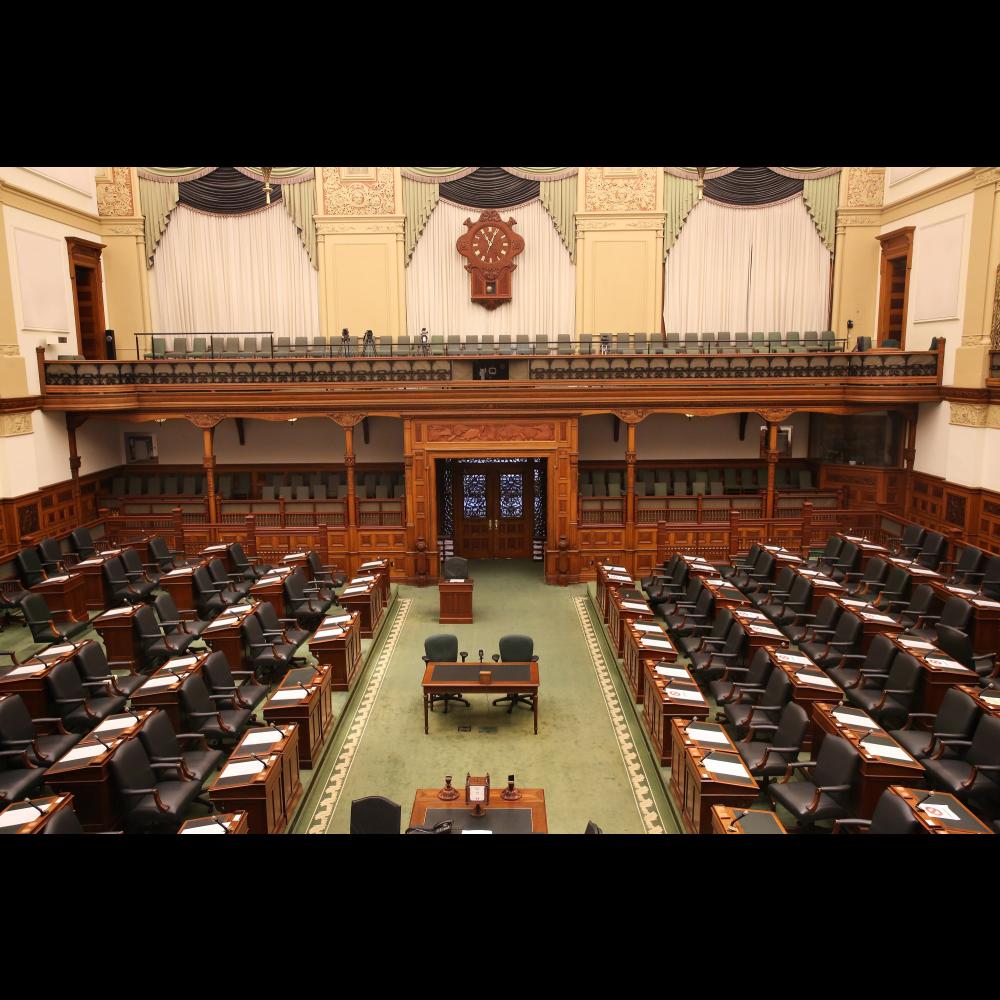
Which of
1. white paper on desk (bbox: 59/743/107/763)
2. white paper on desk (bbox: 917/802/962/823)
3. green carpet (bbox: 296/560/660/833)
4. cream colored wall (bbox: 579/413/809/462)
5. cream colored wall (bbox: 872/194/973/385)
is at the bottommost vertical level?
green carpet (bbox: 296/560/660/833)

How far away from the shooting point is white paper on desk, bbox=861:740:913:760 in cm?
660

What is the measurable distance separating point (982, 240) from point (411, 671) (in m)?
11.8

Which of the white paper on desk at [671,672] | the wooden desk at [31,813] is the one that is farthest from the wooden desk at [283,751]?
the white paper on desk at [671,672]

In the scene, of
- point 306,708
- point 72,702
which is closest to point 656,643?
point 306,708

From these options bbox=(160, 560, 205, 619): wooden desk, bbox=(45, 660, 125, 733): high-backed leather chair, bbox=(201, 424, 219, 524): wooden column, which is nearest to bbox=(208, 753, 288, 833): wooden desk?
bbox=(45, 660, 125, 733): high-backed leather chair

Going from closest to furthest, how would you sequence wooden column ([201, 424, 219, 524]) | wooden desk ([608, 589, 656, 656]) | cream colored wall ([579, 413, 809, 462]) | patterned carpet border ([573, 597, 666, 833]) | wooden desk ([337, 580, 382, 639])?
1. patterned carpet border ([573, 597, 666, 833])
2. wooden desk ([608, 589, 656, 656])
3. wooden desk ([337, 580, 382, 639])
4. wooden column ([201, 424, 219, 524])
5. cream colored wall ([579, 413, 809, 462])

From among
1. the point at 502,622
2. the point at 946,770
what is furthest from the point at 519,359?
the point at 946,770

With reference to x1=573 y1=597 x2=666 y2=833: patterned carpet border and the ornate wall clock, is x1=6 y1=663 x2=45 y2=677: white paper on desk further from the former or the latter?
the ornate wall clock

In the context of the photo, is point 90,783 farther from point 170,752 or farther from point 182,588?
point 182,588

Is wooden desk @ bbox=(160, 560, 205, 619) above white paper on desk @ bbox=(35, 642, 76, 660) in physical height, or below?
below

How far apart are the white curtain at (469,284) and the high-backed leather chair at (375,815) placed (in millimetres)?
14010

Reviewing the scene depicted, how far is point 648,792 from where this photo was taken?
7836 mm

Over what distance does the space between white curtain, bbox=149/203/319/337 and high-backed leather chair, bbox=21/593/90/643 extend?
29.6 feet

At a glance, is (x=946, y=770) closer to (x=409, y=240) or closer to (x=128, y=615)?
(x=128, y=615)
